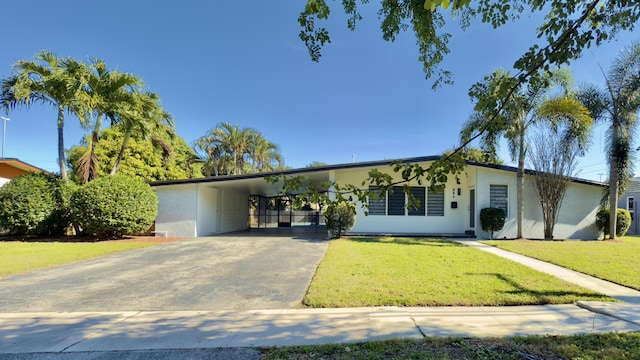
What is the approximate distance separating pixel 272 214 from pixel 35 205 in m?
14.5

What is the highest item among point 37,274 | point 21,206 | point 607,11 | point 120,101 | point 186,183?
point 120,101

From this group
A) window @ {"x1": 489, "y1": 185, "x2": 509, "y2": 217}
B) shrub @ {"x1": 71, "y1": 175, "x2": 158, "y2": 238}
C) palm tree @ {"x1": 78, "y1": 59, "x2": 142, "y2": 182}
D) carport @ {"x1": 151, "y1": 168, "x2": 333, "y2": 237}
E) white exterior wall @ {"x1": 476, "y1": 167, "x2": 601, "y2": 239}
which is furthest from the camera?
carport @ {"x1": 151, "y1": 168, "x2": 333, "y2": 237}

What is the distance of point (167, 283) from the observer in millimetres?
6379

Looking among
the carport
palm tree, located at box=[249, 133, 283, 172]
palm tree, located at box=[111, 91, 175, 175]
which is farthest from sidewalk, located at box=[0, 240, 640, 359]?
palm tree, located at box=[249, 133, 283, 172]

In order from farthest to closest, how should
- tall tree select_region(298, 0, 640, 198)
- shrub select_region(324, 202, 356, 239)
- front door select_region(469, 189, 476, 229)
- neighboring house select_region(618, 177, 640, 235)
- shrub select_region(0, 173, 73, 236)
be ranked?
neighboring house select_region(618, 177, 640, 235)
front door select_region(469, 189, 476, 229)
shrub select_region(324, 202, 356, 239)
shrub select_region(0, 173, 73, 236)
tall tree select_region(298, 0, 640, 198)

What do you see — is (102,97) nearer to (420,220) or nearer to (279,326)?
(279,326)

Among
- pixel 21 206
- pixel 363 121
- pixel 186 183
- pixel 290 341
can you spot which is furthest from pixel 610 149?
pixel 21 206

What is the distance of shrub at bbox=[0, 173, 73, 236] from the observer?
1284 cm

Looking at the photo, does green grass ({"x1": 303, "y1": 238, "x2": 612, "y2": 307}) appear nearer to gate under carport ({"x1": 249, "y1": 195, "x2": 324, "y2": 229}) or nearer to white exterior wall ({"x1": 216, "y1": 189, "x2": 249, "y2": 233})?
white exterior wall ({"x1": 216, "y1": 189, "x2": 249, "y2": 233})

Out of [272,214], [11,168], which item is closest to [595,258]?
[272,214]

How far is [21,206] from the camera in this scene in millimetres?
12828

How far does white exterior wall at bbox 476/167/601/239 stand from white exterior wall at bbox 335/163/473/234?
116cm

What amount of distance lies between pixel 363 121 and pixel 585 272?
17.7 metres

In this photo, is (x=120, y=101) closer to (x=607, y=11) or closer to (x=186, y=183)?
(x=186, y=183)
